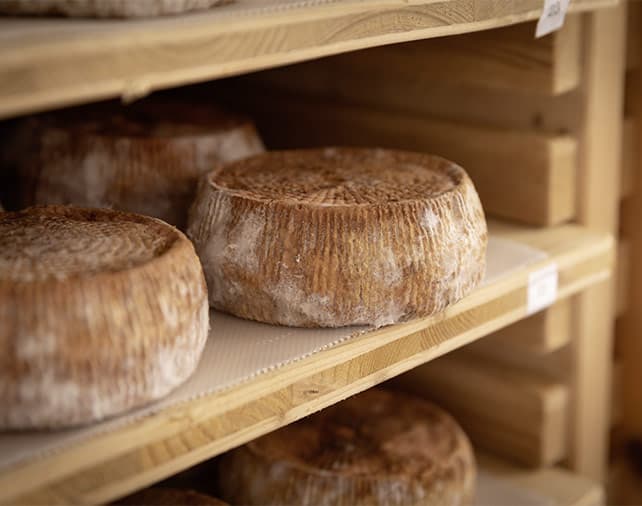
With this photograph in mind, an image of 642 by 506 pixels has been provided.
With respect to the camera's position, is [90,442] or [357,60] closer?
[90,442]

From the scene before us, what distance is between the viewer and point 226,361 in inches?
41.3

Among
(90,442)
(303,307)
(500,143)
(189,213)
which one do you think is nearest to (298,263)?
(303,307)

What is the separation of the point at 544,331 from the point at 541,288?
0.19 meters

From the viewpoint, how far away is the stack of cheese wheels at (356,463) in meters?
1.29

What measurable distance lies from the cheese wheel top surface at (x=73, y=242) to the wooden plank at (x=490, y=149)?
0.59 m

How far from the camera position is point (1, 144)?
1475 millimetres

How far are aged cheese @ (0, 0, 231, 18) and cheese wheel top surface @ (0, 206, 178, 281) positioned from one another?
0.23 m

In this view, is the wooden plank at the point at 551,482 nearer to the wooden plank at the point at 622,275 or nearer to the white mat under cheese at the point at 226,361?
the wooden plank at the point at 622,275

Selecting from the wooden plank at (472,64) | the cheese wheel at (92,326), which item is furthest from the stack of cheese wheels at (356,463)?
the wooden plank at (472,64)

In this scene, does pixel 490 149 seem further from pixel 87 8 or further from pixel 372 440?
pixel 87 8

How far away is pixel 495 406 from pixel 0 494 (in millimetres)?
963

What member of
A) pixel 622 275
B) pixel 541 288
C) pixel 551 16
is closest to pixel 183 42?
pixel 551 16

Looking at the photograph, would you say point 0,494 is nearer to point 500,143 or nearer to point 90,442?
point 90,442

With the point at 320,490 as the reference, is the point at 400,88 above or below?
above
